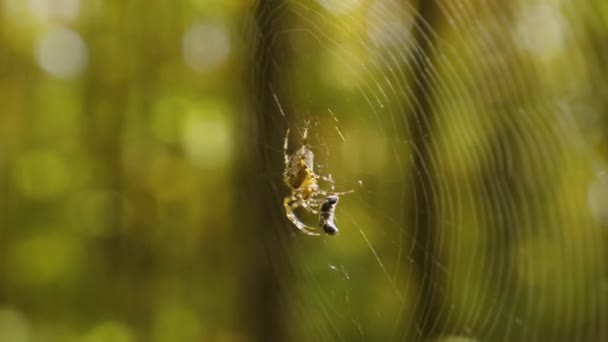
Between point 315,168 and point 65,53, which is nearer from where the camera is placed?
point 315,168

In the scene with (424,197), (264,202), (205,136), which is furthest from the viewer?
(205,136)

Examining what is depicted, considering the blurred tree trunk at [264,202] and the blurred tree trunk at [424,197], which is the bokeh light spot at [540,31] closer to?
the blurred tree trunk at [424,197]

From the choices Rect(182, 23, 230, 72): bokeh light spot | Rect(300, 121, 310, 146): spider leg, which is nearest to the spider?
Rect(300, 121, 310, 146): spider leg

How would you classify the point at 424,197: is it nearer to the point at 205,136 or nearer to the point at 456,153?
the point at 456,153

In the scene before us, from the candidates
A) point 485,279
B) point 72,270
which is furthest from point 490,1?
point 72,270

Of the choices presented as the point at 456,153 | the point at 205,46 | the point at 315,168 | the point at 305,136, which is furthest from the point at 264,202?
the point at 205,46

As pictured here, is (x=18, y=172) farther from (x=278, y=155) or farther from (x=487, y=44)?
(x=487, y=44)
